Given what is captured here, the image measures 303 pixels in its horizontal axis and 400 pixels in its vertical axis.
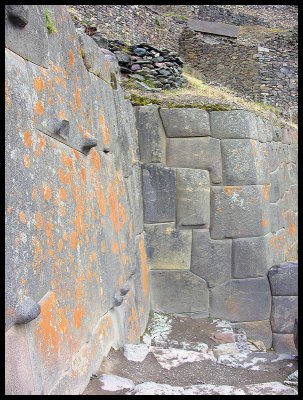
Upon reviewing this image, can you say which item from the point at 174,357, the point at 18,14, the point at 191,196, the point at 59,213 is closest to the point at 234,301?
the point at 191,196

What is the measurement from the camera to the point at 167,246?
528 cm

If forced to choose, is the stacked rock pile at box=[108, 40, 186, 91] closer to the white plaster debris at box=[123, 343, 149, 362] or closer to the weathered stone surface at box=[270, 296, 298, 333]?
the weathered stone surface at box=[270, 296, 298, 333]

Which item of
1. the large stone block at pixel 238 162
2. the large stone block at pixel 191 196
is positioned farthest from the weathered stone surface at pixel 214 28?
the large stone block at pixel 191 196

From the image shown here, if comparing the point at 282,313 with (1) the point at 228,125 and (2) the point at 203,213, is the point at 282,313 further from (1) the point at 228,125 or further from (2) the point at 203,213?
(1) the point at 228,125

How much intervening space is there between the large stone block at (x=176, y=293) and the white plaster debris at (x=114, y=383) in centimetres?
249

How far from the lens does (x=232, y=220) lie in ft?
17.4

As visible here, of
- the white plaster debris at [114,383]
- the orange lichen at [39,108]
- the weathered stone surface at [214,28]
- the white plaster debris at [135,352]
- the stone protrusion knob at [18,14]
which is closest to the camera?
the stone protrusion knob at [18,14]

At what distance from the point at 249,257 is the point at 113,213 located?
7.22 ft

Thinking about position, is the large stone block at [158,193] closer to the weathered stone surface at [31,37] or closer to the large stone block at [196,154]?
the large stone block at [196,154]

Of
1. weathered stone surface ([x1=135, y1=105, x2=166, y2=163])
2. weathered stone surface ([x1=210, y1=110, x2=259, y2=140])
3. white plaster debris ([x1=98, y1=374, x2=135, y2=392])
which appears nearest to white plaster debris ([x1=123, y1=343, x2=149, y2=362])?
Answer: white plaster debris ([x1=98, y1=374, x2=135, y2=392])

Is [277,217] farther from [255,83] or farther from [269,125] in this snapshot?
[255,83]

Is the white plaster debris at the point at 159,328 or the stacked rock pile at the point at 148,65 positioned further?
the stacked rock pile at the point at 148,65

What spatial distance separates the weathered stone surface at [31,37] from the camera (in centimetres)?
217

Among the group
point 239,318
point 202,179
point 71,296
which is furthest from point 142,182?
point 71,296
